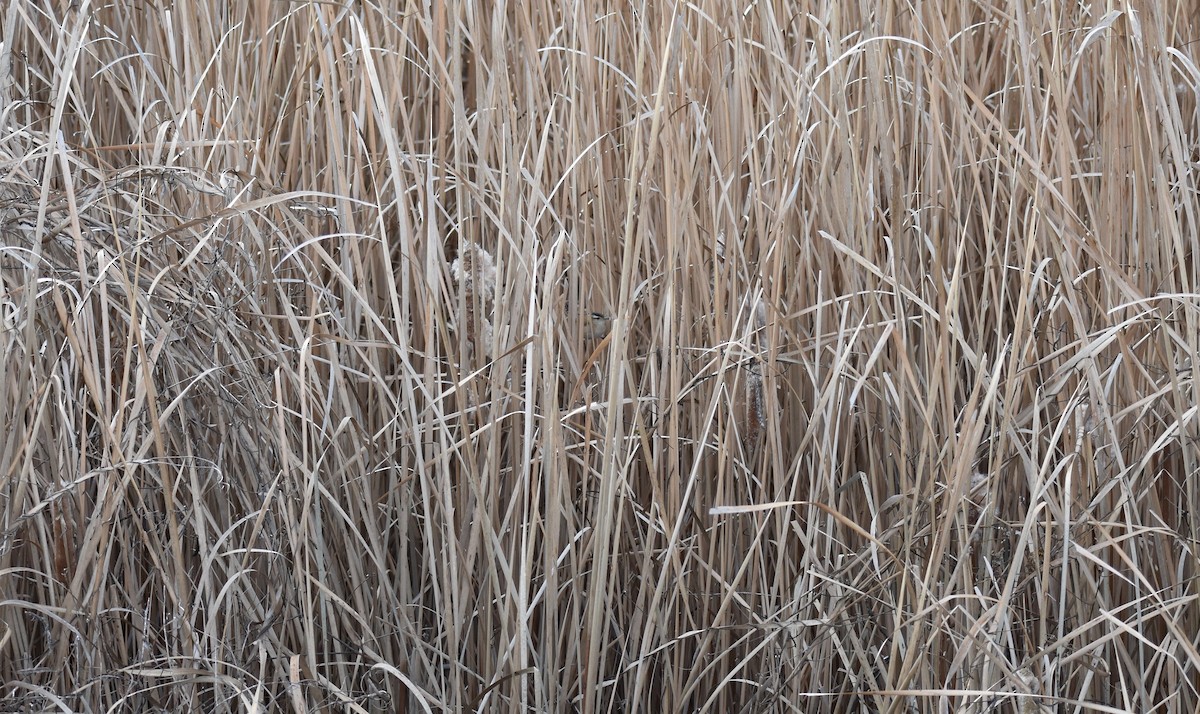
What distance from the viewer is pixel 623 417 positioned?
980 millimetres

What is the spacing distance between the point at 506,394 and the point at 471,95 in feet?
1.60

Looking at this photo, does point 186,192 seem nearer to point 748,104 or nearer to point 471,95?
point 471,95

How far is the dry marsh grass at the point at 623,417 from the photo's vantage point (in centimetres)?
85

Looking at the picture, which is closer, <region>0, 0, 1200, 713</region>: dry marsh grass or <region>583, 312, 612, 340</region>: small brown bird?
<region>0, 0, 1200, 713</region>: dry marsh grass

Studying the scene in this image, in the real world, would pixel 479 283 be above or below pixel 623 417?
above

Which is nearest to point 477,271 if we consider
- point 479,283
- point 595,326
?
point 479,283

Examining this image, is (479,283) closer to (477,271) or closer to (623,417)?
(477,271)

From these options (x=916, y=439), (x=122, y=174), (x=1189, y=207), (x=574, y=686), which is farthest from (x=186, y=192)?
(x=1189, y=207)

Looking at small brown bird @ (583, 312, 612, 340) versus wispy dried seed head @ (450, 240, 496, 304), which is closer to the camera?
wispy dried seed head @ (450, 240, 496, 304)

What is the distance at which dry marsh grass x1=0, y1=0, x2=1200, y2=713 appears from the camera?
0.85 m

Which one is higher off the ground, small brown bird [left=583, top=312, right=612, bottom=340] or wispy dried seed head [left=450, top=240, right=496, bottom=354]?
wispy dried seed head [left=450, top=240, right=496, bottom=354]

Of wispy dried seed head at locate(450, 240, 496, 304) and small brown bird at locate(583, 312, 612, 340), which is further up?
wispy dried seed head at locate(450, 240, 496, 304)

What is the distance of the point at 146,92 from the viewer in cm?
124

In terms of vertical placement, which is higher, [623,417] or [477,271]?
[477,271]
